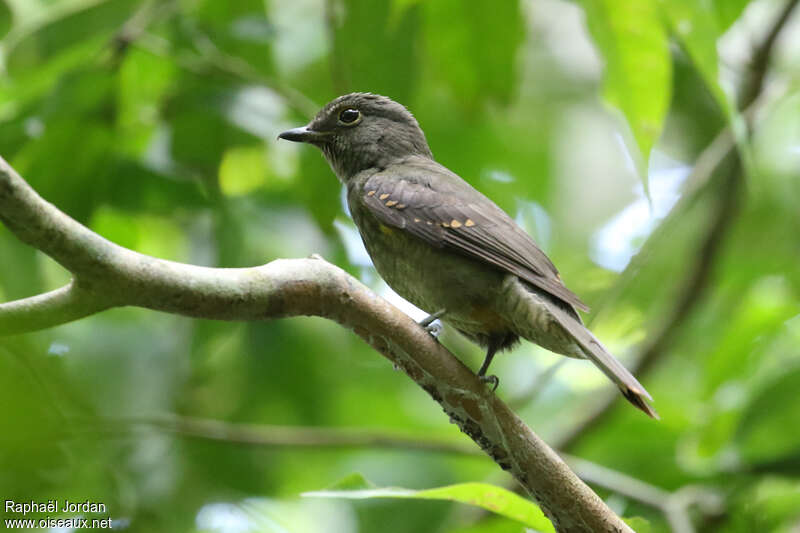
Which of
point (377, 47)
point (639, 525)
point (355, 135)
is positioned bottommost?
point (639, 525)

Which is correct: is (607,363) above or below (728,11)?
below

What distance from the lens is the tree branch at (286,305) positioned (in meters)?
1.96

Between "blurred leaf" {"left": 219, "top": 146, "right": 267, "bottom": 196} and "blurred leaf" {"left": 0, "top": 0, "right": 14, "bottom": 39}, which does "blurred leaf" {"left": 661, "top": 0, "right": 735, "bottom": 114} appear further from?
"blurred leaf" {"left": 219, "top": 146, "right": 267, "bottom": 196}

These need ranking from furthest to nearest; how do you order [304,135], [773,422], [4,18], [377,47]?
[773,422] → [304,135] → [377,47] → [4,18]

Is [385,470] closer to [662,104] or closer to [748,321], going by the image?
[748,321]

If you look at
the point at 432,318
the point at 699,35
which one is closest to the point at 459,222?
the point at 432,318

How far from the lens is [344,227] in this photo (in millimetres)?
4836

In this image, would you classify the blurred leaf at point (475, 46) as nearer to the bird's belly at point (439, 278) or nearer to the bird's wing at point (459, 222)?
the bird's wing at point (459, 222)

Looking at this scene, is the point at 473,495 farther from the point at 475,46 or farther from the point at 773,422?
the point at 773,422

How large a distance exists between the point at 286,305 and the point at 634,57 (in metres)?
1.78

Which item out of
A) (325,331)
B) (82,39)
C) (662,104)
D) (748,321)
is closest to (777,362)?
(748,321)

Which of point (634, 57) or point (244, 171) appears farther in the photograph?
point (244, 171)

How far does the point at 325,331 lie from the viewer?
19.0 feet

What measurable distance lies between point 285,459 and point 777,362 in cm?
302
